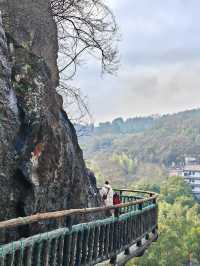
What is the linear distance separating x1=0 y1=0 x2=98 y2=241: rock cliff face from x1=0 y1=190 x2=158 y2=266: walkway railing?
4.25 ft

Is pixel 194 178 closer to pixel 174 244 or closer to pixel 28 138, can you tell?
pixel 174 244

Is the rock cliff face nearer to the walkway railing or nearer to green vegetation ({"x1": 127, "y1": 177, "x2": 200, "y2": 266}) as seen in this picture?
the walkway railing

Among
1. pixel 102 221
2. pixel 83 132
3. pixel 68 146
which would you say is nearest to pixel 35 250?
pixel 102 221

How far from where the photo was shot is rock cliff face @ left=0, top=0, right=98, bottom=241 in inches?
360

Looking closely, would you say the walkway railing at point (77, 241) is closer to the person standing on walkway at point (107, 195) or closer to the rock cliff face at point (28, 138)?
the rock cliff face at point (28, 138)

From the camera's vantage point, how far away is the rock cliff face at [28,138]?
914 cm

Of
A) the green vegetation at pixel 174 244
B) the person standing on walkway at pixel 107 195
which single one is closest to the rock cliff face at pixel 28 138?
the person standing on walkway at pixel 107 195

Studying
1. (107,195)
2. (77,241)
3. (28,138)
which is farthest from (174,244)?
(77,241)

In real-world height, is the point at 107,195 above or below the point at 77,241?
above

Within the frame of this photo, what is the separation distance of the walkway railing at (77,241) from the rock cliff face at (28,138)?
4.25 ft

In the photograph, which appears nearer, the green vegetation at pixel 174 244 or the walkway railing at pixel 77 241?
the walkway railing at pixel 77 241

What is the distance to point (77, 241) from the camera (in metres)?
8.22

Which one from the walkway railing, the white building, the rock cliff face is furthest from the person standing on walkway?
the white building

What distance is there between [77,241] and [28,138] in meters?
2.45
